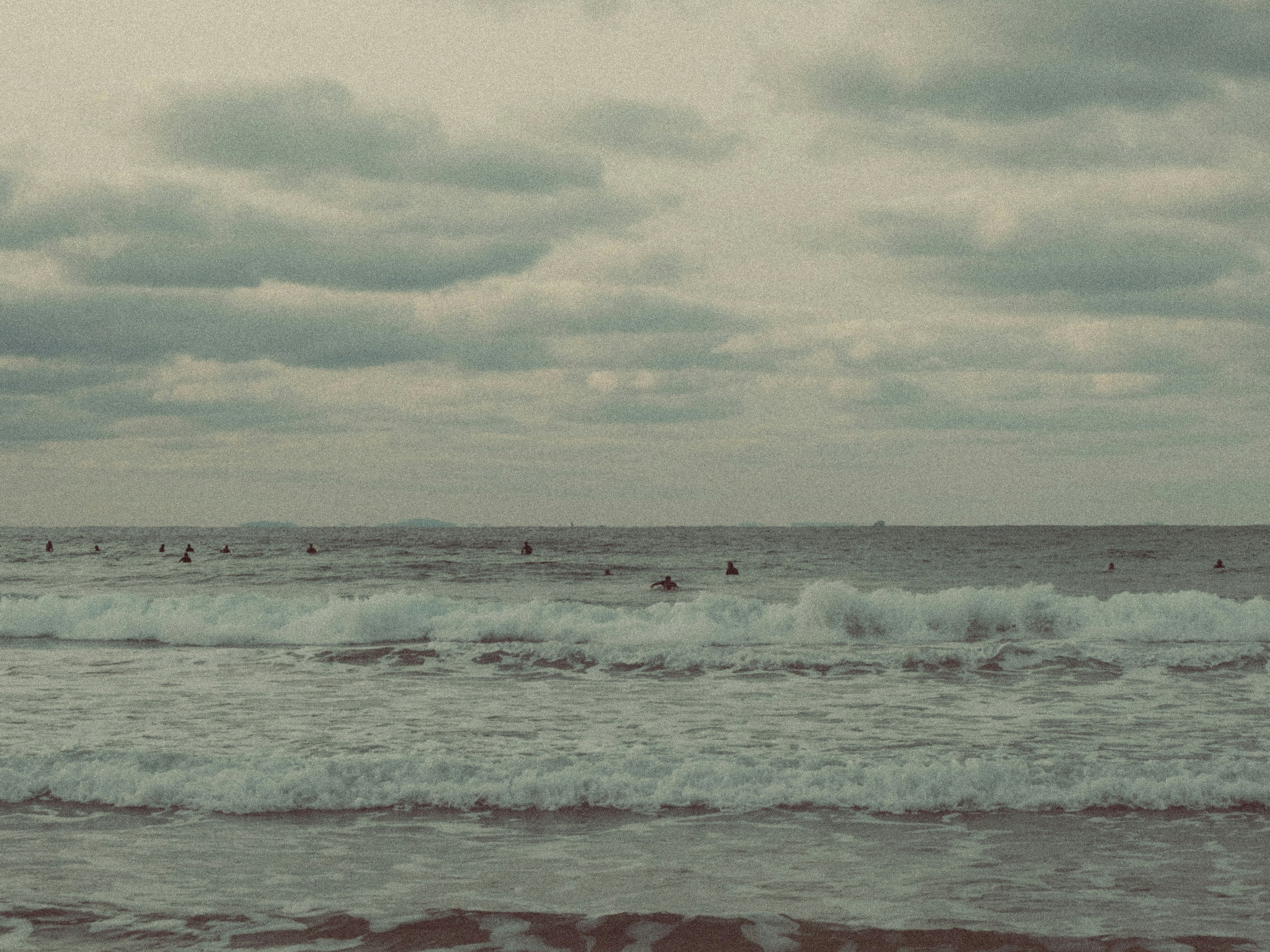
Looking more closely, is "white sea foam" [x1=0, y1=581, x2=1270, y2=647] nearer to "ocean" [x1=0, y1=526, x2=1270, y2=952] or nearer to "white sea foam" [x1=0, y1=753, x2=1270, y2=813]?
"ocean" [x1=0, y1=526, x2=1270, y2=952]

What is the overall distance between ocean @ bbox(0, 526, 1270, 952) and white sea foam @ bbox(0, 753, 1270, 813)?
35 mm

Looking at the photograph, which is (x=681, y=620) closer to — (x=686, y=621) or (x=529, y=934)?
(x=686, y=621)

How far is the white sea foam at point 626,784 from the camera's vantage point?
9.88 meters

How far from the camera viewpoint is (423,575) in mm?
50312

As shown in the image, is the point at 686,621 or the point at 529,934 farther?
the point at 686,621

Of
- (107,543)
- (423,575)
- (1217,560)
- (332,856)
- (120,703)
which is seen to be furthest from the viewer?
(107,543)

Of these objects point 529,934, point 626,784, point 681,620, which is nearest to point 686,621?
point 681,620

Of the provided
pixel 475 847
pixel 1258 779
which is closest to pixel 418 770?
pixel 475 847

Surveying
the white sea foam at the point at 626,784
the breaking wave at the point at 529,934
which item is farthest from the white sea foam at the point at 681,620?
the breaking wave at the point at 529,934

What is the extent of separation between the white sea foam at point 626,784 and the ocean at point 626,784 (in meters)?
0.04

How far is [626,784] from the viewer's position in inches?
400

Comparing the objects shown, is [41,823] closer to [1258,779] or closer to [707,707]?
[707,707]

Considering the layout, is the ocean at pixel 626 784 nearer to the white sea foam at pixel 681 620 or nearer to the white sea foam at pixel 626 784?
the white sea foam at pixel 626 784

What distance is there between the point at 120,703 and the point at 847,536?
371 ft
